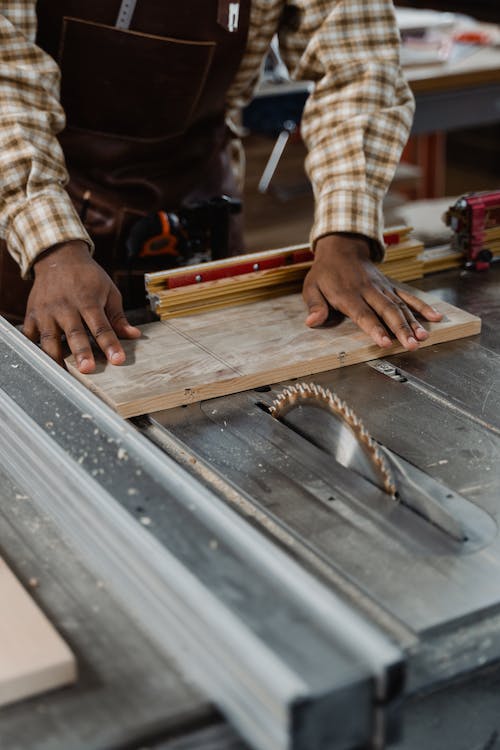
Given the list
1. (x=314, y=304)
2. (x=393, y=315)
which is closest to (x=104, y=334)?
(x=314, y=304)

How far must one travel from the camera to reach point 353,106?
80.0 inches

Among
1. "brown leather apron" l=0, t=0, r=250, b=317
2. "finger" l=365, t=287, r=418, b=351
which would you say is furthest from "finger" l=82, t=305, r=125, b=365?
"brown leather apron" l=0, t=0, r=250, b=317

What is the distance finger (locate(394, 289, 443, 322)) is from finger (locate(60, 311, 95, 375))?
0.57 metres

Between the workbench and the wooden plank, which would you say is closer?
the wooden plank

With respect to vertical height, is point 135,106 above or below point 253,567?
above

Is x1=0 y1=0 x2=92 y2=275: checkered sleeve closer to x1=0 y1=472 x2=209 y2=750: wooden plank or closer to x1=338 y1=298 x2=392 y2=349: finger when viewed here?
x1=338 y1=298 x2=392 y2=349: finger

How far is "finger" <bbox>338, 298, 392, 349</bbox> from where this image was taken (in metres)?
1.66

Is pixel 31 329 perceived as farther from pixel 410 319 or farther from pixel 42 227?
pixel 410 319

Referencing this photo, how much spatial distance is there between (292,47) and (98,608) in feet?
4.90

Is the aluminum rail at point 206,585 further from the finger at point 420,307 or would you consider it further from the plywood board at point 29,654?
the finger at point 420,307

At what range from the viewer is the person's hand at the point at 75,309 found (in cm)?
160

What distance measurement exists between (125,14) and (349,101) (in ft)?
1.57

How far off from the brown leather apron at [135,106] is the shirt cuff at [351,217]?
431mm

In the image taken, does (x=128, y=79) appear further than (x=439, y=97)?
No
